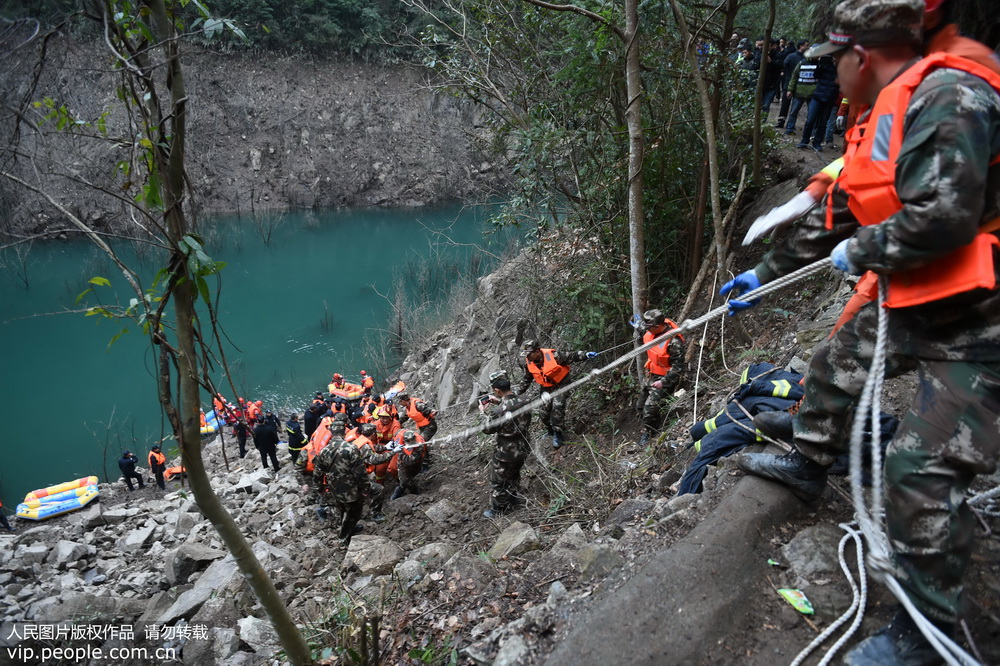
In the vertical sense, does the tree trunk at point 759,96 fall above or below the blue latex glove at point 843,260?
above

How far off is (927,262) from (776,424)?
5.04 ft

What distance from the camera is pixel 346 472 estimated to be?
6.75m

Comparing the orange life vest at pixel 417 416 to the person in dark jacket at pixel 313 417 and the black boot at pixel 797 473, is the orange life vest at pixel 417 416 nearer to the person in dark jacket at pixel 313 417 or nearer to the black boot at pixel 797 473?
the person in dark jacket at pixel 313 417

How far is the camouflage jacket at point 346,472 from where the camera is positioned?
22.2 ft

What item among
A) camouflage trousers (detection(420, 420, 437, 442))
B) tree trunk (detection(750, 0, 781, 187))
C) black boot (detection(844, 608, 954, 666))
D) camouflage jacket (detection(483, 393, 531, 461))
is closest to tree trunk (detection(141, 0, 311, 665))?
black boot (detection(844, 608, 954, 666))

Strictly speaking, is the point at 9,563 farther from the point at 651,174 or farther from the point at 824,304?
the point at 824,304

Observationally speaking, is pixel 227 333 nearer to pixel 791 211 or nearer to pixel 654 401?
pixel 654 401

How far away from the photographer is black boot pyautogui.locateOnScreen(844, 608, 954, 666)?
1.86m

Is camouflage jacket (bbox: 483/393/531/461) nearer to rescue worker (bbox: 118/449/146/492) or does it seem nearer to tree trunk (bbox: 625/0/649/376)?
tree trunk (bbox: 625/0/649/376)

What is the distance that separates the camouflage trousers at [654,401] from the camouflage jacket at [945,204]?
459 cm

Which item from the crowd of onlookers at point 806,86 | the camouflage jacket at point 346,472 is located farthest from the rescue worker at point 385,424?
the crowd of onlookers at point 806,86

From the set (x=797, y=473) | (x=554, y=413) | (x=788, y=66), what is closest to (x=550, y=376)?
(x=554, y=413)

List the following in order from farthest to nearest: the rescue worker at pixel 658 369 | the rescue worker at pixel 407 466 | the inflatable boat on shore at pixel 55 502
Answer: the inflatable boat on shore at pixel 55 502 → the rescue worker at pixel 407 466 → the rescue worker at pixel 658 369

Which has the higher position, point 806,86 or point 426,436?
point 806,86
